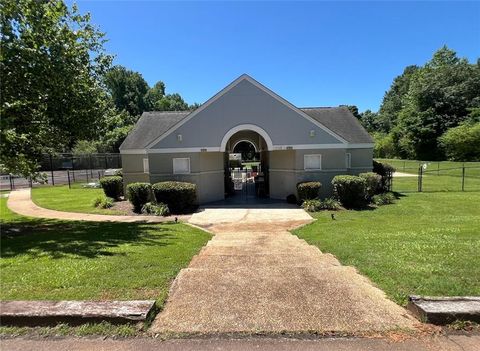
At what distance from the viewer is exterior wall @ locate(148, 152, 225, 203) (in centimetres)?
1744

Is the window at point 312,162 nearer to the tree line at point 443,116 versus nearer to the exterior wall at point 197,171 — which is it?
the exterior wall at point 197,171

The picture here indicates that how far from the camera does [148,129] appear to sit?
21297mm

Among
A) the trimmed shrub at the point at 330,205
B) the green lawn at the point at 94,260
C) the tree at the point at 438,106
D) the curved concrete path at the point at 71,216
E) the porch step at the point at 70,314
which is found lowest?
the curved concrete path at the point at 71,216

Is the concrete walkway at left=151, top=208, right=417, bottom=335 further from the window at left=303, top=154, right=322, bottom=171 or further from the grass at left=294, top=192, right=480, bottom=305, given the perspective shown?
the window at left=303, top=154, right=322, bottom=171

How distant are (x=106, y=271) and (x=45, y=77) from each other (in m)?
7.19

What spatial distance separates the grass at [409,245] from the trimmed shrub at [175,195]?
5.87m

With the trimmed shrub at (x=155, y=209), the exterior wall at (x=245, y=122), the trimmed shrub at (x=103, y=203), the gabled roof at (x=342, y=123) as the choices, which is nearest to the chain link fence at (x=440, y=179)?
the gabled roof at (x=342, y=123)

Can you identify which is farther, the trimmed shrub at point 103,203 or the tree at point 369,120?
the tree at point 369,120

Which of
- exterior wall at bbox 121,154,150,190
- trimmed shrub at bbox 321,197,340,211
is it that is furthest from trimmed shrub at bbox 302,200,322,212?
exterior wall at bbox 121,154,150,190

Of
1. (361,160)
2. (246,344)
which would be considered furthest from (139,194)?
(246,344)

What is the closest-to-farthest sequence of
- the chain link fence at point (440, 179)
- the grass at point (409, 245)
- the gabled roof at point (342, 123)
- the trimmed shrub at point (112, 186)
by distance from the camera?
1. the grass at point (409, 245)
2. the gabled roof at point (342, 123)
3. the trimmed shrub at point (112, 186)
4. the chain link fence at point (440, 179)

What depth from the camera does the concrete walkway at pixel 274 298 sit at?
4.00 meters

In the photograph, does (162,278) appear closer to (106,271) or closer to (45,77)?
(106,271)

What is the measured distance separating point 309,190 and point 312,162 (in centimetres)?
185
